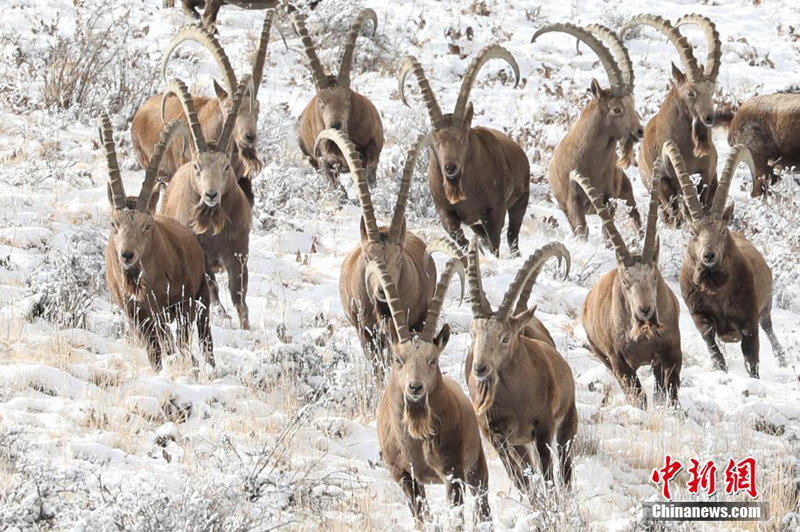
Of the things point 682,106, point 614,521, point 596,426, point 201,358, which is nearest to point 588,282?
point 682,106

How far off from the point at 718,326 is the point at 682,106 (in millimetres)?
4056

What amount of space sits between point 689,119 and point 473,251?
6.75 meters

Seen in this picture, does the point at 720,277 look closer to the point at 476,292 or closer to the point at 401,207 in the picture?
the point at 401,207

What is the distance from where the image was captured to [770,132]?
47.1ft

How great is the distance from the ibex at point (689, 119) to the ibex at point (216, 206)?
16.3 ft

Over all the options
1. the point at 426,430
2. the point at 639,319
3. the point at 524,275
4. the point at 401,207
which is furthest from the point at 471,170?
the point at 426,430

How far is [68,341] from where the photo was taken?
9094mm

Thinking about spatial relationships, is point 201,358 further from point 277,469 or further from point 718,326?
point 718,326

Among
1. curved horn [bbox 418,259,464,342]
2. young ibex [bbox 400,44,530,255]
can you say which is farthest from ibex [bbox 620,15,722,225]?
curved horn [bbox 418,259,464,342]

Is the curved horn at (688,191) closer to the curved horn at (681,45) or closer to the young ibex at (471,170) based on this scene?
the young ibex at (471,170)

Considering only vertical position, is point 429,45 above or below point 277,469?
above

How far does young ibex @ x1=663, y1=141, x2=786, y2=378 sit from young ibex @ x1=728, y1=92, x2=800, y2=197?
4303mm

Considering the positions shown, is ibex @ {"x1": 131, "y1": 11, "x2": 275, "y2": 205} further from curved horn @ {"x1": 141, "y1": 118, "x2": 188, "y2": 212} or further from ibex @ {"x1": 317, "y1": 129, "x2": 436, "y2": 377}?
ibex @ {"x1": 317, "y1": 129, "x2": 436, "y2": 377}

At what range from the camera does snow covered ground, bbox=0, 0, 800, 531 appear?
6.86 metres
